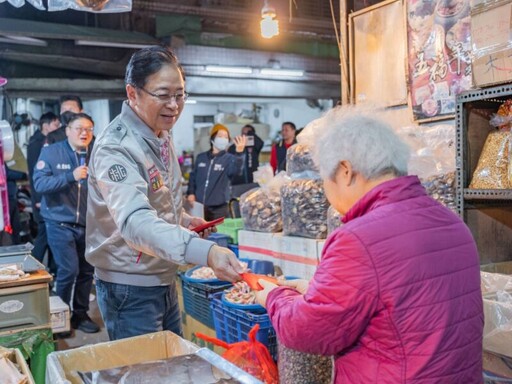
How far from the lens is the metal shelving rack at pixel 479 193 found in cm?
217

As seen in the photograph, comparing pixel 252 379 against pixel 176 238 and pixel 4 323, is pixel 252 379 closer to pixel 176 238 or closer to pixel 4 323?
pixel 176 238

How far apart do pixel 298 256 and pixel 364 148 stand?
1.81 m

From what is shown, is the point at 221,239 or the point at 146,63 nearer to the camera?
the point at 146,63

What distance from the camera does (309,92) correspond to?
11086 mm

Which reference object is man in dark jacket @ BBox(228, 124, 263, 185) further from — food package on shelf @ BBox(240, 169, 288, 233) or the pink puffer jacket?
the pink puffer jacket

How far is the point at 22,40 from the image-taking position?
724 cm

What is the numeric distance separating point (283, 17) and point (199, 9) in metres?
1.30

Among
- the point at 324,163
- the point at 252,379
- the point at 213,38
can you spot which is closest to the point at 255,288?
the point at 252,379

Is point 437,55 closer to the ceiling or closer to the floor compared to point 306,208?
closer to the ceiling

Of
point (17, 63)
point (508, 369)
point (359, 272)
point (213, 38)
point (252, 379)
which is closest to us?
point (359, 272)

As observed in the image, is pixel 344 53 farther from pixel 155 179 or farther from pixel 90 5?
pixel 155 179

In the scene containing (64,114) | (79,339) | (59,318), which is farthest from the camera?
(64,114)

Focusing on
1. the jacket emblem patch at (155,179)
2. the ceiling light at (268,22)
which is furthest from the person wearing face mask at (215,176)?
the jacket emblem patch at (155,179)

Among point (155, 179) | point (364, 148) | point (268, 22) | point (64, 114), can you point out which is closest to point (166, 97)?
point (155, 179)
